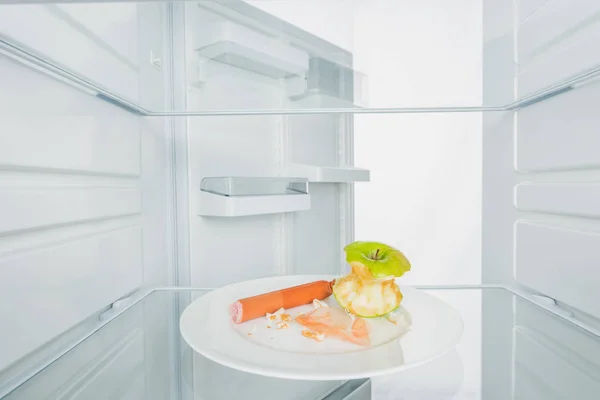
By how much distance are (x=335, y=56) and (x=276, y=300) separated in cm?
62

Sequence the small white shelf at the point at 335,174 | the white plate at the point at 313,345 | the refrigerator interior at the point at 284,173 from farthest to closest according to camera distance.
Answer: the small white shelf at the point at 335,174 → the refrigerator interior at the point at 284,173 → the white plate at the point at 313,345

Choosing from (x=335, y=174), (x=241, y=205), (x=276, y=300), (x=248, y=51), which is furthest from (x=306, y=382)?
(x=248, y=51)

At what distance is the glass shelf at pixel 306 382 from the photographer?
56cm

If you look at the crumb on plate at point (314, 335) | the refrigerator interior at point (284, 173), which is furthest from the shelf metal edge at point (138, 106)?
the crumb on plate at point (314, 335)

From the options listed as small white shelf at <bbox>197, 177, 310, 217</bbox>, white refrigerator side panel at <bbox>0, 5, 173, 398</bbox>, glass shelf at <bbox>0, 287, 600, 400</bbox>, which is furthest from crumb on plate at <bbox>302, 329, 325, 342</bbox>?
small white shelf at <bbox>197, 177, 310, 217</bbox>

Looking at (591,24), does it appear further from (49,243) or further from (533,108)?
(49,243)

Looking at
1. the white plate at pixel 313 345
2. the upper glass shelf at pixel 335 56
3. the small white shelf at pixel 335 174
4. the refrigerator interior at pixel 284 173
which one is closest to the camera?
the white plate at pixel 313 345

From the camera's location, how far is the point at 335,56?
1.03 meters

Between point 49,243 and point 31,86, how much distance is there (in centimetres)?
21

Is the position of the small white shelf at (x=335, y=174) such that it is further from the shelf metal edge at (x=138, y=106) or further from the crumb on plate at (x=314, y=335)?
the crumb on plate at (x=314, y=335)

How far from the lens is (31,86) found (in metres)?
0.55

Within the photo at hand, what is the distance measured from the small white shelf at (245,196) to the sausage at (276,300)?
11.3 inches

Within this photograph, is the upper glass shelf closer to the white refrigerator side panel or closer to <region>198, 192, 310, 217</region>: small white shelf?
the white refrigerator side panel

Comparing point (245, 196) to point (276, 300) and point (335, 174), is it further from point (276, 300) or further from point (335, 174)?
point (276, 300)
